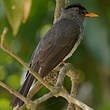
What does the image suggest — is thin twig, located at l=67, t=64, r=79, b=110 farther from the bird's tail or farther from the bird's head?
the bird's head

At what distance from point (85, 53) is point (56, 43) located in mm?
554

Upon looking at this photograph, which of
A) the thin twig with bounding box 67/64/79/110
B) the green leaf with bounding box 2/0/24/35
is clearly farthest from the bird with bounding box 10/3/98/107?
the green leaf with bounding box 2/0/24/35

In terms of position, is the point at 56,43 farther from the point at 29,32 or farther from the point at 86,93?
the point at 86,93

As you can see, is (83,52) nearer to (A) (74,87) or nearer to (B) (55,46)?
(B) (55,46)

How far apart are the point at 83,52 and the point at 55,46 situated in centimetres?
59

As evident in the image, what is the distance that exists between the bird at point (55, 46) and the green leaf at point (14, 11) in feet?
5.02

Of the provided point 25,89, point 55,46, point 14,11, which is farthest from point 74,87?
point 14,11

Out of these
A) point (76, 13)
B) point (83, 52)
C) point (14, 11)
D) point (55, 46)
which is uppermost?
point (14, 11)

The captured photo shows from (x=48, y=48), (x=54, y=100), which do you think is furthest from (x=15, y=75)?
(x=48, y=48)

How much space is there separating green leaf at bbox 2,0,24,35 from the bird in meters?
1.53

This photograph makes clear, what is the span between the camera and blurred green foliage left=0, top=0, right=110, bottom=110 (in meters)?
4.25

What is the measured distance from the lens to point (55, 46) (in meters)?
4.11

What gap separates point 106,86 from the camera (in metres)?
4.43

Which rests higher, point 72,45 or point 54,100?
point 72,45
